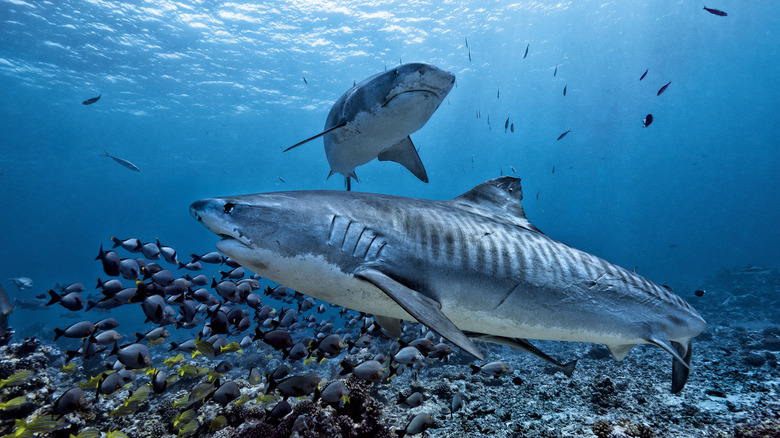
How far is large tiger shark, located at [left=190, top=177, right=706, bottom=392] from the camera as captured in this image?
1.99m

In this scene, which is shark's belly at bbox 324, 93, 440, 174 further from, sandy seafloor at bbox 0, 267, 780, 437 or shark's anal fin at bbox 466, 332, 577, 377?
sandy seafloor at bbox 0, 267, 780, 437

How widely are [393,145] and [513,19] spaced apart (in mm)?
38579

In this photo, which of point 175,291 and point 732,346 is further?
point 732,346

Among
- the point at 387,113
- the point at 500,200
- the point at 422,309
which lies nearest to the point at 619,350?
the point at 500,200

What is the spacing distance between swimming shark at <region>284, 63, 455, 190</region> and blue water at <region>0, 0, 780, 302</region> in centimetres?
921

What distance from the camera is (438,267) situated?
223 cm

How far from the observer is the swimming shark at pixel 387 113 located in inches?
157

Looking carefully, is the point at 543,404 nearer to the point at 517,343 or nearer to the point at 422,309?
the point at 517,343

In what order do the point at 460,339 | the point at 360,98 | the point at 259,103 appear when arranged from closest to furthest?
1. the point at 460,339
2. the point at 360,98
3. the point at 259,103

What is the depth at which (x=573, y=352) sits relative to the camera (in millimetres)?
12086

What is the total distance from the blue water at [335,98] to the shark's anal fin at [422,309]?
43.6 ft

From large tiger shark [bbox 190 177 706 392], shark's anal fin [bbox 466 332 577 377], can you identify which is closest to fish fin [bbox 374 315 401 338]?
large tiger shark [bbox 190 177 706 392]

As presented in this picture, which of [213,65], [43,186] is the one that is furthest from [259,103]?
[43,186]

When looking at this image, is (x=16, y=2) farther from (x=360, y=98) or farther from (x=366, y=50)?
(x=360, y=98)
